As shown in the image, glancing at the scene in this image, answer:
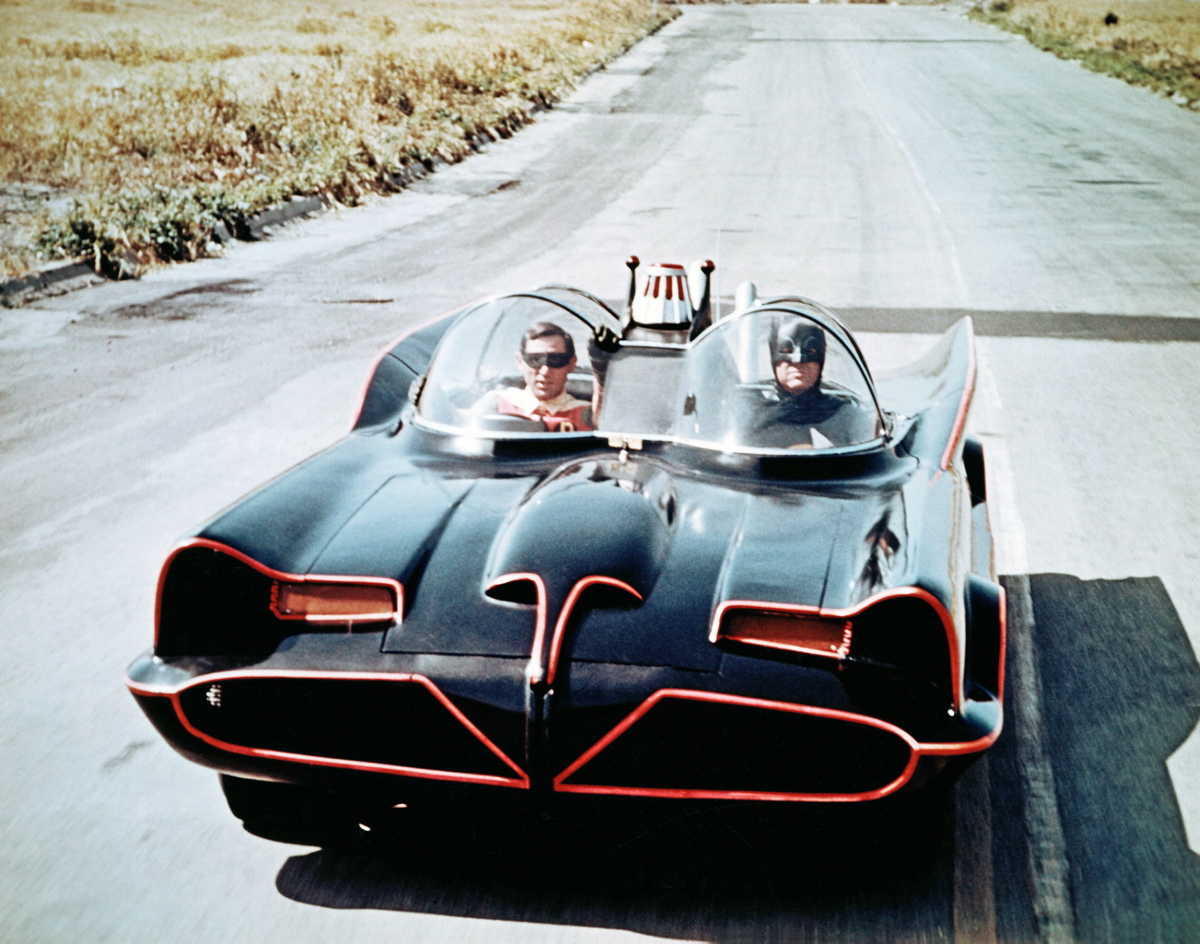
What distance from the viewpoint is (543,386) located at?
3990 millimetres

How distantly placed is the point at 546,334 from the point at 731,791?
1.99 metres

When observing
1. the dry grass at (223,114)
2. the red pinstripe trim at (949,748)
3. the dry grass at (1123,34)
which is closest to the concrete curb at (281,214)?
the dry grass at (223,114)

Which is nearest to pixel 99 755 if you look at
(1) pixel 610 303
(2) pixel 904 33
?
(1) pixel 610 303

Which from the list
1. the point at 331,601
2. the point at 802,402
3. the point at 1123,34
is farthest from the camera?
the point at 1123,34

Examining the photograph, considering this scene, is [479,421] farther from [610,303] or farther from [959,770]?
[610,303]

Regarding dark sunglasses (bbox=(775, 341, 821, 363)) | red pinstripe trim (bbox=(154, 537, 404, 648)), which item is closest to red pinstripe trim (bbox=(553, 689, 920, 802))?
red pinstripe trim (bbox=(154, 537, 404, 648))

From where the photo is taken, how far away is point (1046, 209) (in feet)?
45.2

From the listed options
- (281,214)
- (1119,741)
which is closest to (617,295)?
(281,214)

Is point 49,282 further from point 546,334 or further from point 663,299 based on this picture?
point 546,334

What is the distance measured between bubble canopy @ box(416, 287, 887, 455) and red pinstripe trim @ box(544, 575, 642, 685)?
0.98m

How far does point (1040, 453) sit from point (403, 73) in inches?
758

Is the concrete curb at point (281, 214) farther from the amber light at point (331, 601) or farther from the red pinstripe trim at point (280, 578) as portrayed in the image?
the amber light at point (331, 601)

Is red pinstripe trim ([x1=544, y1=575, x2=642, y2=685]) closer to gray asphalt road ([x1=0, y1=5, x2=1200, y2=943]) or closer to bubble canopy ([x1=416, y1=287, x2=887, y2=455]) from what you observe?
gray asphalt road ([x1=0, y1=5, x2=1200, y2=943])

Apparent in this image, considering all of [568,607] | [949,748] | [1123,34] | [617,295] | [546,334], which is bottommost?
[617,295]
